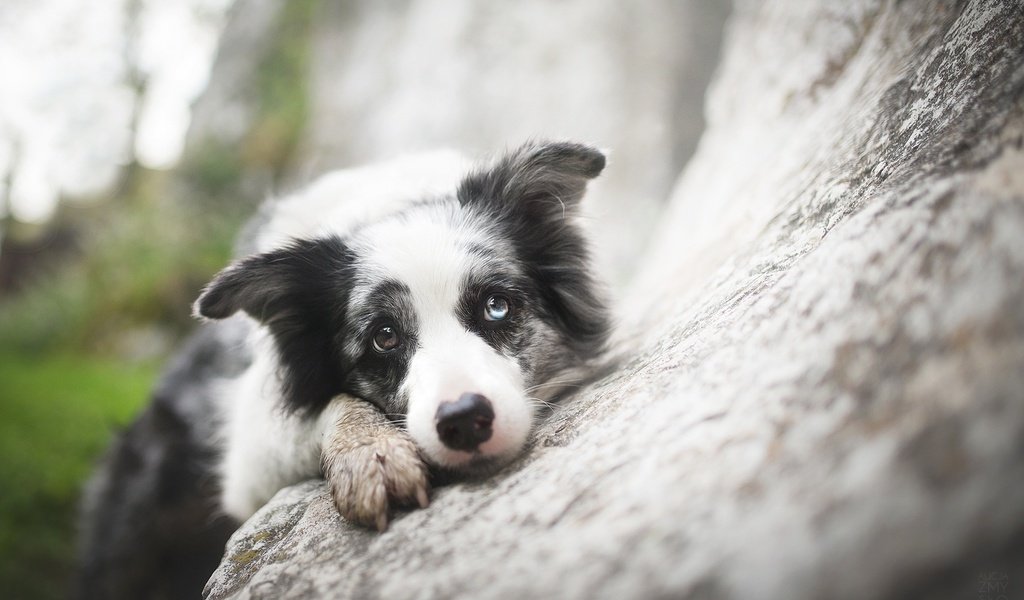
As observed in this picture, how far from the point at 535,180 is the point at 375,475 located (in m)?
1.53

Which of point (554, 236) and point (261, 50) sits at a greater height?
point (261, 50)

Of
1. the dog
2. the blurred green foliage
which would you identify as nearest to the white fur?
the dog

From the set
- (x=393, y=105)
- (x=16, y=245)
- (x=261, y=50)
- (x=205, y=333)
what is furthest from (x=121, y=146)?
(x=205, y=333)

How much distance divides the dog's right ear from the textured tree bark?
80 cm

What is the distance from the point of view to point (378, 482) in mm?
1999

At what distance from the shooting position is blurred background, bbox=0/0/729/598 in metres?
7.17

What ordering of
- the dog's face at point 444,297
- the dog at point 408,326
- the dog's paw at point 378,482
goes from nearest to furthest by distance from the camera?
the dog's paw at point 378,482
the dog at point 408,326
the dog's face at point 444,297

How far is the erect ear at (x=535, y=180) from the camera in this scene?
2822 millimetres

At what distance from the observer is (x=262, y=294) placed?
2.76 meters

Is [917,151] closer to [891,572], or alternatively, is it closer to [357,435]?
[891,572]

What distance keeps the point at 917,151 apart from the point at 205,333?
15.2 feet

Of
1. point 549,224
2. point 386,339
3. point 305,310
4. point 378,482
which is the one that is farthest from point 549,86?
point 378,482

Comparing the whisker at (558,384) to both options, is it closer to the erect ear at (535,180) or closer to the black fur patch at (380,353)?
the black fur patch at (380,353)

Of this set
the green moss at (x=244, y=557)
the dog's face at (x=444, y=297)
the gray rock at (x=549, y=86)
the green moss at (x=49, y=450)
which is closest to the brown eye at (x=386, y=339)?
the dog's face at (x=444, y=297)
